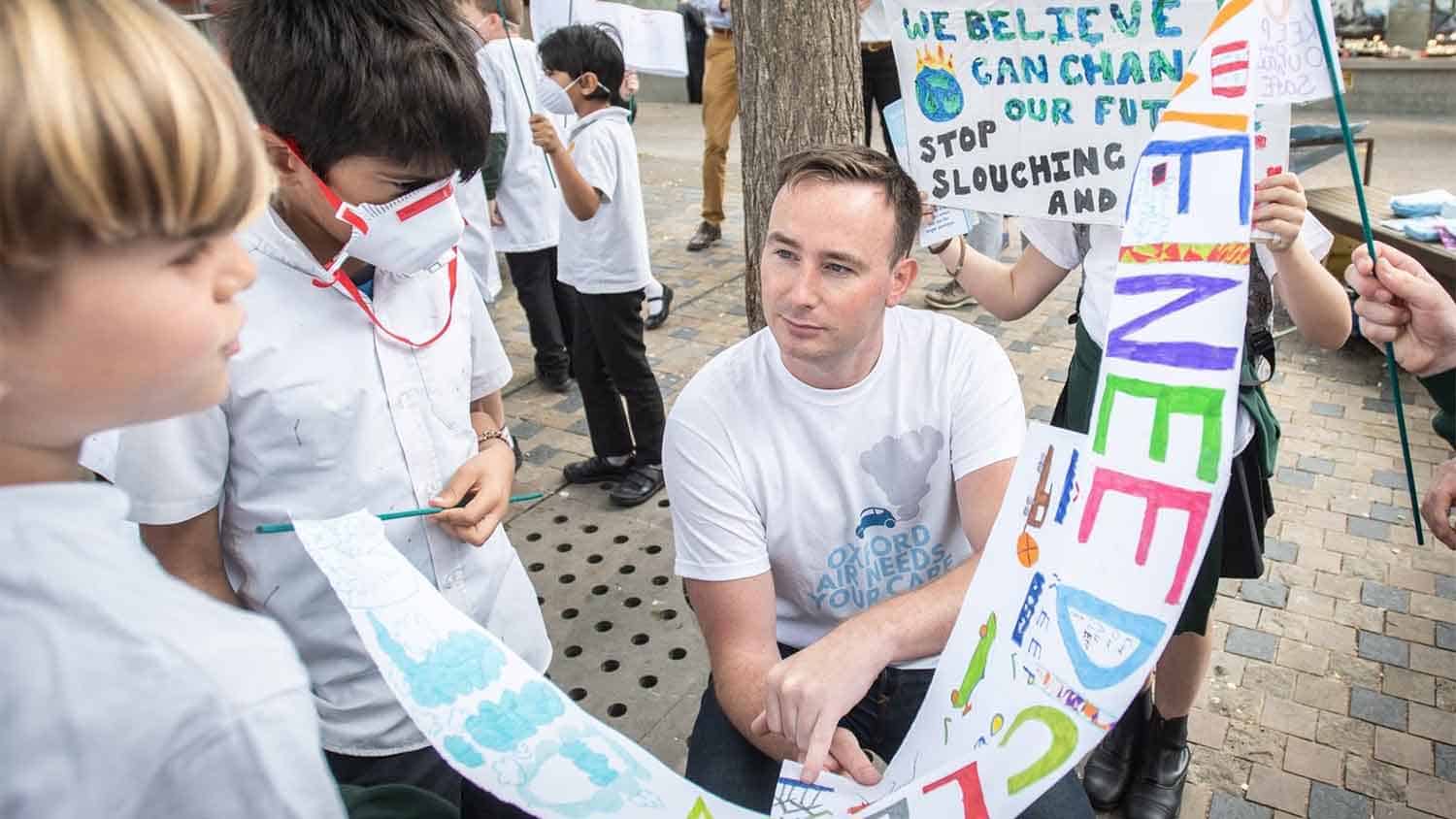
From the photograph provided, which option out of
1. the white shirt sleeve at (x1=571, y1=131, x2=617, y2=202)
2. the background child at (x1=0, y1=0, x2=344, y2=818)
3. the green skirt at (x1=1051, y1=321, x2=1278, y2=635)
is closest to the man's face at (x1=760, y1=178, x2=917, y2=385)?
the green skirt at (x1=1051, y1=321, x2=1278, y2=635)

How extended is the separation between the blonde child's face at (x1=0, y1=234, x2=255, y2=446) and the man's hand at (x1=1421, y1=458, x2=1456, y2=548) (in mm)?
1808

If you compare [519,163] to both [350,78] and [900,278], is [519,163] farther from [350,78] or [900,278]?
[350,78]

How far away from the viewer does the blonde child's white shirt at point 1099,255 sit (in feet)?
6.13

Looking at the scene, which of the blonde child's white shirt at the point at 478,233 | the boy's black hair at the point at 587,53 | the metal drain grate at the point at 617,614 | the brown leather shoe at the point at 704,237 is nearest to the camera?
the metal drain grate at the point at 617,614

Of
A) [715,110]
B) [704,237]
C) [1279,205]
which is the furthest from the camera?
[704,237]

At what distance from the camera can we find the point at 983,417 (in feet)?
5.70

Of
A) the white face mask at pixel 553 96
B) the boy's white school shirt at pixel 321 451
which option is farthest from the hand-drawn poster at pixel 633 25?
the boy's white school shirt at pixel 321 451

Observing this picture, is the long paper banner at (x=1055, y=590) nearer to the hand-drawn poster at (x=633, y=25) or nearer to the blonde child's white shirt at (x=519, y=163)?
the hand-drawn poster at (x=633, y=25)

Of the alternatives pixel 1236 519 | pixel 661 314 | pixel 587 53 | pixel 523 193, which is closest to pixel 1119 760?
pixel 1236 519

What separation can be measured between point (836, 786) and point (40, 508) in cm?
108

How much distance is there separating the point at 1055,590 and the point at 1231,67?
65 cm

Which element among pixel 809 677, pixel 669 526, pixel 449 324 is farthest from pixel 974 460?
pixel 669 526

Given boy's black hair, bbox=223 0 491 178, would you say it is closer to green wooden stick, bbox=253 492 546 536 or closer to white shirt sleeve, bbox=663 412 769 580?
green wooden stick, bbox=253 492 546 536

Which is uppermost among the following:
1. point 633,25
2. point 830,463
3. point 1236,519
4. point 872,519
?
point 633,25
